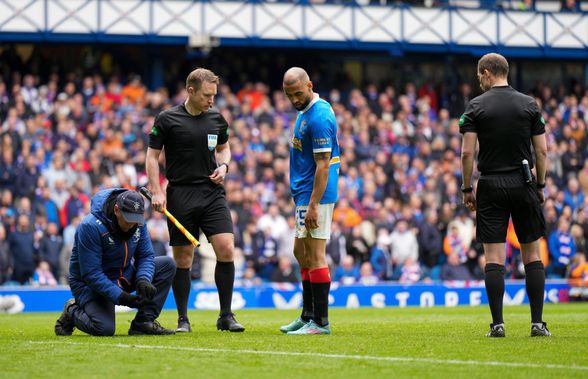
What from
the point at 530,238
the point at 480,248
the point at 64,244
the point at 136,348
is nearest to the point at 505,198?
the point at 530,238

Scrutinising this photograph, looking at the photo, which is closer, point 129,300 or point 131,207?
point 131,207

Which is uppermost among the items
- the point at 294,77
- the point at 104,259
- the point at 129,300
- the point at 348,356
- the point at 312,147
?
the point at 294,77

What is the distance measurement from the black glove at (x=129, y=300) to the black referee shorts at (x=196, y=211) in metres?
0.98

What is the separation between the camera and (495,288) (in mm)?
9953

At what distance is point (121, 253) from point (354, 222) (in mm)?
13560

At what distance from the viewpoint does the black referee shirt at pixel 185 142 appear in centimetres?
1102

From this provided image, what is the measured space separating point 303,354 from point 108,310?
2609mm

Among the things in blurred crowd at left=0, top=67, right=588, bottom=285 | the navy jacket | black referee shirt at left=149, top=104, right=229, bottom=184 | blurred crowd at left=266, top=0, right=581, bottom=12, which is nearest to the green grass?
the navy jacket

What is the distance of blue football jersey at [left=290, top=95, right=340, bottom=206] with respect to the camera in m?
10.4

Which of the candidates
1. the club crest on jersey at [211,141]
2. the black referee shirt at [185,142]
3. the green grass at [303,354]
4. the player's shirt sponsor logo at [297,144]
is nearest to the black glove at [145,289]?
the green grass at [303,354]

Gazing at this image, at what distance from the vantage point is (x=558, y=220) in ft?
80.4

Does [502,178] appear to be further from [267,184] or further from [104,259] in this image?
[267,184]

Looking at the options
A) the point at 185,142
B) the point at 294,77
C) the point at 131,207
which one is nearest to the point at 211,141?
the point at 185,142

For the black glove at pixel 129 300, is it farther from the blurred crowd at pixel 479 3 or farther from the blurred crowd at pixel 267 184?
the blurred crowd at pixel 479 3
